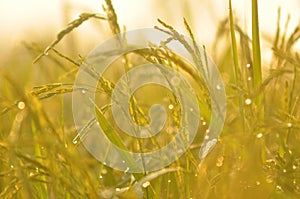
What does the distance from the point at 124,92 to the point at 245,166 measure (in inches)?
13.6

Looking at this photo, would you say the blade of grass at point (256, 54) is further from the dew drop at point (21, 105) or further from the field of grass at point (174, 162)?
the dew drop at point (21, 105)

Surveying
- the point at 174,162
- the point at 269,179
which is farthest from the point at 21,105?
the point at 269,179

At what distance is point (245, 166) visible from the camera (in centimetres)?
152

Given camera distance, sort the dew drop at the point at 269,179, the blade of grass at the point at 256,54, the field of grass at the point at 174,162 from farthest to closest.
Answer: the blade of grass at the point at 256,54 → the dew drop at the point at 269,179 → the field of grass at the point at 174,162

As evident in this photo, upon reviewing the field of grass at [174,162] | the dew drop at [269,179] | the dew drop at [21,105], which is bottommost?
the dew drop at [269,179]

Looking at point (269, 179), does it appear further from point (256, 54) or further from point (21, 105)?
point (21, 105)

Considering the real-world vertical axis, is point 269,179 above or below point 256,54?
below

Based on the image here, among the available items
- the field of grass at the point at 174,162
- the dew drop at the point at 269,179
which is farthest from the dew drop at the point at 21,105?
the dew drop at the point at 269,179

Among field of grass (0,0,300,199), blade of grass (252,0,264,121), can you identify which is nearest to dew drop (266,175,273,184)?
field of grass (0,0,300,199)

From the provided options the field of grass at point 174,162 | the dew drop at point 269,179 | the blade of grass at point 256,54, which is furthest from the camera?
the blade of grass at point 256,54

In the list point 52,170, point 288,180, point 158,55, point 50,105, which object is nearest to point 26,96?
point 52,170

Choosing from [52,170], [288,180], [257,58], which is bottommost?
[288,180]

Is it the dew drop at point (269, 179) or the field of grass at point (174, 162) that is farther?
the dew drop at point (269, 179)

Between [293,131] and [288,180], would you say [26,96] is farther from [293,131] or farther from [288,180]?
[293,131]
